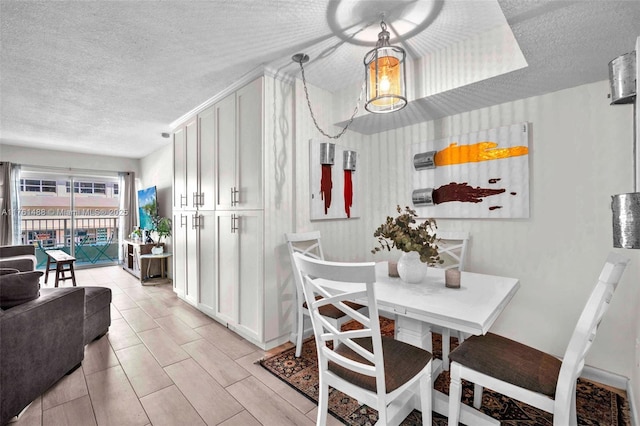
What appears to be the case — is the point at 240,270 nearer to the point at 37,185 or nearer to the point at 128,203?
the point at 128,203

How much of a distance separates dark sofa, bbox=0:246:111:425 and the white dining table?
70.9 inches

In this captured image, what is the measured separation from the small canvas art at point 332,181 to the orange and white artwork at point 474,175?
2.09 ft

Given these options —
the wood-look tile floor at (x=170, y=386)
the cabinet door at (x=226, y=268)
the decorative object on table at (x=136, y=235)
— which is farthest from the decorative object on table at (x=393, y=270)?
the decorative object on table at (x=136, y=235)

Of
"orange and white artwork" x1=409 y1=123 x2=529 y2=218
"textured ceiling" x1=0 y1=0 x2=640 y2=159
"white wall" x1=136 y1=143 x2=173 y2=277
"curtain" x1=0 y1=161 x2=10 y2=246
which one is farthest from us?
"white wall" x1=136 y1=143 x2=173 y2=277

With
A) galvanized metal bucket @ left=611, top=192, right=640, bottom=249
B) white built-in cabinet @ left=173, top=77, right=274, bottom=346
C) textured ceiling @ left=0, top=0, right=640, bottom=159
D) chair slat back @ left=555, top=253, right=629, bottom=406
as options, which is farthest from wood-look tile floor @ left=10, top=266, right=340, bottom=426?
textured ceiling @ left=0, top=0, right=640, bottom=159

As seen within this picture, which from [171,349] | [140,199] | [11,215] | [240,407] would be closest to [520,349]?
[240,407]

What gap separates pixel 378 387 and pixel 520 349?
0.83 metres

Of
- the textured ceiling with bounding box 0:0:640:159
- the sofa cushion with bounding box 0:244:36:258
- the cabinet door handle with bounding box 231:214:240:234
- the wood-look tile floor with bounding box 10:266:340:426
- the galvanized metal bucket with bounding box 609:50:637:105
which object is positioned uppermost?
the textured ceiling with bounding box 0:0:640:159

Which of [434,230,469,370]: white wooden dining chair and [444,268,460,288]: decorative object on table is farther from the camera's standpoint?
[434,230,469,370]: white wooden dining chair

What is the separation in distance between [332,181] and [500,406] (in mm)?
2131

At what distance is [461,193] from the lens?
2553 mm

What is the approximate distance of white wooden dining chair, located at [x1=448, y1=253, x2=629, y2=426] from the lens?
1082 mm

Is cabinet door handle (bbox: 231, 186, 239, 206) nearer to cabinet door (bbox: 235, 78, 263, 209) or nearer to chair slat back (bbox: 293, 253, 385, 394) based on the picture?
cabinet door (bbox: 235, 78, 263, 209)

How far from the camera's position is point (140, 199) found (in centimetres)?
602
